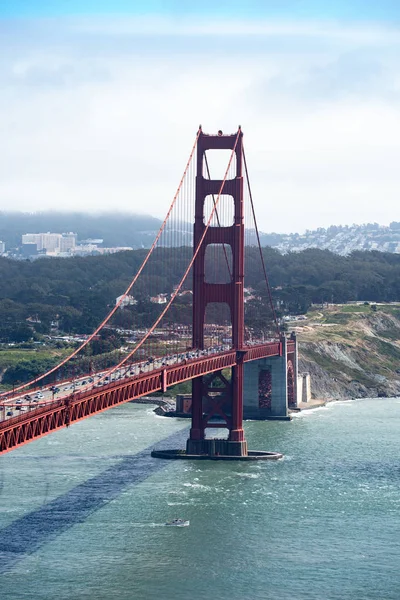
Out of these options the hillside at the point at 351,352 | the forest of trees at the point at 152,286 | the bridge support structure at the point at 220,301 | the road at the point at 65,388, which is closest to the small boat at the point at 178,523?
the road at the point at 65,388

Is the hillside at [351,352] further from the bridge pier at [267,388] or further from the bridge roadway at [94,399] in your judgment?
the bridge roadway at [94,399]

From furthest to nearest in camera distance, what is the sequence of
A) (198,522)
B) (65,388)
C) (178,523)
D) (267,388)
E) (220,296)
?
(267,388) → (220,296) → (65,388) → (198,522) → (178,523)

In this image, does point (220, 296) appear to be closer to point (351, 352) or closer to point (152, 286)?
point (351, 352)

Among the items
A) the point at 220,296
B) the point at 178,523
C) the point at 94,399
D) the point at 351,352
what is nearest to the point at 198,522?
the point at 178,523

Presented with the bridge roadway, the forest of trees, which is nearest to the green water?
the bridge roadway

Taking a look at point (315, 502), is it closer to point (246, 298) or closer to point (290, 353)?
point (290, 353)

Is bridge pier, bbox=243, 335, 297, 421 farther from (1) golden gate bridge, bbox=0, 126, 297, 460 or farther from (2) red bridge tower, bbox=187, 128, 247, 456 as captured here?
(2) red bridge tower, bbox=187, 128, 247, 456

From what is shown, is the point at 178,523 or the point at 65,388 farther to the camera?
the point at 65,388
